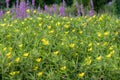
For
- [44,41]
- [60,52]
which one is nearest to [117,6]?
[44,41]

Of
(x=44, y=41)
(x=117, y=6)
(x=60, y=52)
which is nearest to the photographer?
(x=60, y=52)

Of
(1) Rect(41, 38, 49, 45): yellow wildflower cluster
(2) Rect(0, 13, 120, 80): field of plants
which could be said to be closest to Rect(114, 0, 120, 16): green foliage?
(2) Rect(0, 13, 120, 80): field of plants

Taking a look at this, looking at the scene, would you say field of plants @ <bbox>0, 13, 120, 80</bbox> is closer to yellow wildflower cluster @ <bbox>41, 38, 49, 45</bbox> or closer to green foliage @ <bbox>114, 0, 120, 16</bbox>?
yellow wildflower cluster @ <bbox>41, 38, 49, 45</bbox>

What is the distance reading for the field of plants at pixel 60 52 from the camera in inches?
124

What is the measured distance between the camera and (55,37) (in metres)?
3.87

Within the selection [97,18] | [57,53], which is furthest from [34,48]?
[97,18]

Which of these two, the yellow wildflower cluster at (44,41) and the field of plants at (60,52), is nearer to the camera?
the field of plants at (60,52)

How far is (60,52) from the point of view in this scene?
135 inches

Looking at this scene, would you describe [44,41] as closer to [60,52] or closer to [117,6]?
[60,52]

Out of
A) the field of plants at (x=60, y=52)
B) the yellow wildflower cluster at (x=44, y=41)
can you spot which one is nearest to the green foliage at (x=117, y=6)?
the field of plants at (x=60, y=52)

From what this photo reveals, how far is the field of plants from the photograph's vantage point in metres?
3.14

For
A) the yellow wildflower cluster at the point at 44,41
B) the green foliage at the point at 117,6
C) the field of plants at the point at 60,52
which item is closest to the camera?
the field of plants at the point at 60,52

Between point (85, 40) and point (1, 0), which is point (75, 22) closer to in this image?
point (85, 40)

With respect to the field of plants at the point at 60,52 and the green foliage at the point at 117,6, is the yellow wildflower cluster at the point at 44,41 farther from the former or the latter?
the green foliage at the point at 117,6
